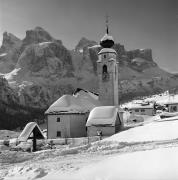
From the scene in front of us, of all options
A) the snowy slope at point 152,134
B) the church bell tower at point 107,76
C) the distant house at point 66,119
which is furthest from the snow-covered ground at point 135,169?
the church bell tower at point 107,76

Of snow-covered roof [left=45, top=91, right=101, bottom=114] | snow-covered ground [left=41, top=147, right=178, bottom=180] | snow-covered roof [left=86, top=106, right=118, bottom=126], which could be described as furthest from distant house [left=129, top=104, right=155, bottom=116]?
snow-covered ground [left=41, top=147, right=178, bottom=180]

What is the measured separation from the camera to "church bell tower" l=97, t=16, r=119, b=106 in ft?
169

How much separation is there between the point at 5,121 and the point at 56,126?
98.9 metres

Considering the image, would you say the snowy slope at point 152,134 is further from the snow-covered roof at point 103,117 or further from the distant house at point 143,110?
the distant house at point 143,110

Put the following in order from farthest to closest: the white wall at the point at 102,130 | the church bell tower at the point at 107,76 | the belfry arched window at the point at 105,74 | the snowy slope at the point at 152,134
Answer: the belfry arched window at the point at 105,74, the church bell tower at the point at 107,76, the white wall at the point at 102,130, the snowy slope at the point at 152,134

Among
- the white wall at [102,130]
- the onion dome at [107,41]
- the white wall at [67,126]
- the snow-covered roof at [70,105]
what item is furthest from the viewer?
the onion dome at [107,41]

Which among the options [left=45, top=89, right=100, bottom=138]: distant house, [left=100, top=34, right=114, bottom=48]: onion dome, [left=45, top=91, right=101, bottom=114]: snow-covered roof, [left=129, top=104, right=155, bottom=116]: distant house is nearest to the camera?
[left=45, top=89, right=100, bottom=138]: distant house

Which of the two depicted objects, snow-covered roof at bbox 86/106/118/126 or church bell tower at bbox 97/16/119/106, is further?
church bell tower at bbox 97/16/119/106

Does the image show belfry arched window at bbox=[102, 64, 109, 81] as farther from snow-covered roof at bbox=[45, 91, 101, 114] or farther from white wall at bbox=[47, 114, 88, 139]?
white wall at bbox=[47, 114, 88, 139]

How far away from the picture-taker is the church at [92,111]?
37.6m

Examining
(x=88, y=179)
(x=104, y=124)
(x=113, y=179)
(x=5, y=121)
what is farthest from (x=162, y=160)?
(x=5, y=121)

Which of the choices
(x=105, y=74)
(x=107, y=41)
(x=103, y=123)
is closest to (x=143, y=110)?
(x=105, y=74)

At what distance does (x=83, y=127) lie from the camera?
42.8 meters

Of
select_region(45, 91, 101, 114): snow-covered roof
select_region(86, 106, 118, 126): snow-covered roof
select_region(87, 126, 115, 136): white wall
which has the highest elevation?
select_region(45, 91, 101, 114): snow-covered roof
